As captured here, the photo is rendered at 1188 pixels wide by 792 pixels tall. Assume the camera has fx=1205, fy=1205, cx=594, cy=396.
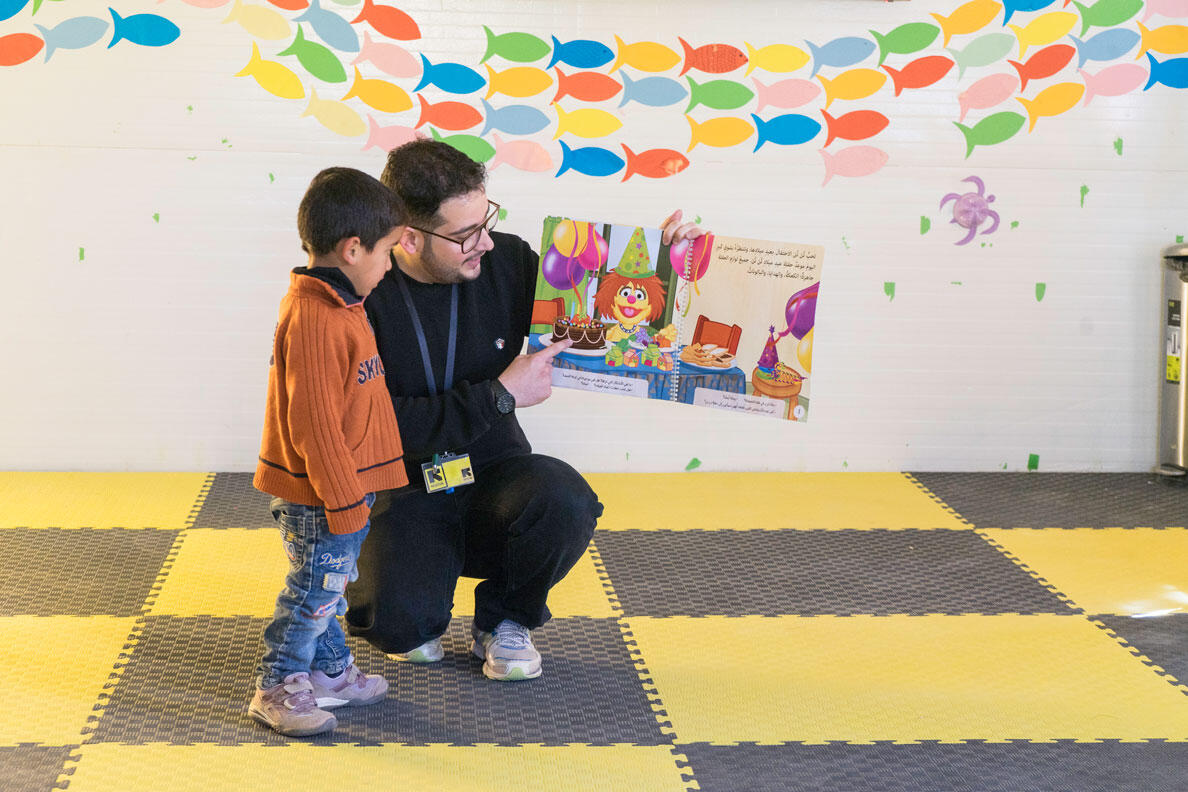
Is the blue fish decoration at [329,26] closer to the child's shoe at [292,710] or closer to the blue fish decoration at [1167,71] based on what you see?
the child's shoe at [292,710]

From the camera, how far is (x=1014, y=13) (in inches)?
182

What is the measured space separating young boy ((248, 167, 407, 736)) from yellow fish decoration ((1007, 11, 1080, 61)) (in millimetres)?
3060

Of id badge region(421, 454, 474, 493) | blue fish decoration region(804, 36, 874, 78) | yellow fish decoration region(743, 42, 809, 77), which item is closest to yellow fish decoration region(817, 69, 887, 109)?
blue fish decoration region(804, 36, 874, 78)

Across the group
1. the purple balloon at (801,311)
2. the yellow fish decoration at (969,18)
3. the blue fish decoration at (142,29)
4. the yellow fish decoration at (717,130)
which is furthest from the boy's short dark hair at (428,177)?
the yellow fish decoration at (969,18)

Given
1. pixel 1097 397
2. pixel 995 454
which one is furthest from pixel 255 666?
pixel 1097 397

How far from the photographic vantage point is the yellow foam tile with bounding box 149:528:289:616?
330 cm

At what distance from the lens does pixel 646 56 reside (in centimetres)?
454

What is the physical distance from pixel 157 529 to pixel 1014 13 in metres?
3.66

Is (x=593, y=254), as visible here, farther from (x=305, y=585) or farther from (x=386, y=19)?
(x=386, y=19)

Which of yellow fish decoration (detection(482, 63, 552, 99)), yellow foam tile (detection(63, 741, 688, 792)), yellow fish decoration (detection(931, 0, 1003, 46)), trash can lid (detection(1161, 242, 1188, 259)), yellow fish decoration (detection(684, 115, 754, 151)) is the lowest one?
yellow foam tile (detection(63, 741, 688, 792))

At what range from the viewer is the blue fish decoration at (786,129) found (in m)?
4.62

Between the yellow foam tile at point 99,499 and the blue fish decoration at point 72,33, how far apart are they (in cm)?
155

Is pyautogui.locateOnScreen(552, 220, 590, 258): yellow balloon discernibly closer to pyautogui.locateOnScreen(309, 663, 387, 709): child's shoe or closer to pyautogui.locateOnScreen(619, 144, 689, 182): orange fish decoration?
pyautogui.locateOnScreen(309, 663, 387, 709): child's shoe

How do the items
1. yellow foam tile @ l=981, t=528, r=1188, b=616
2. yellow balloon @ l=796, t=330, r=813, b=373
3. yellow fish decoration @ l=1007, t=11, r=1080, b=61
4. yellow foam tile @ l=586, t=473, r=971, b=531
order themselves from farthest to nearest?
yellow fish decoration @ l=1007, t=11, r=1080, b=61, yellow foam tile @ l=586, t=473, r=971, b=531, yellow foam tile @ l=981, t=528, r=1188, b=616, yellow balloon @ l=796, t=330, r=813, b=373
